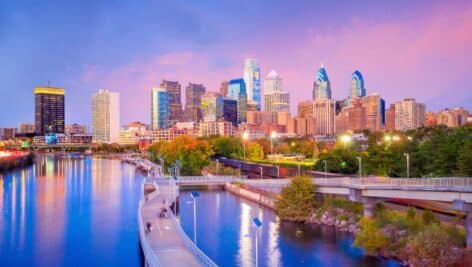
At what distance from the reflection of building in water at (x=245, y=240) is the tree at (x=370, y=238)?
890 centimetres

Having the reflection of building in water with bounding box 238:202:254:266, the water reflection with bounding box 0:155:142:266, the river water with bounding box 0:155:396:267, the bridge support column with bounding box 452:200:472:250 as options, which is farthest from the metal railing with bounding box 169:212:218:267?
the bridge support column with bounding box 452:200:472:250

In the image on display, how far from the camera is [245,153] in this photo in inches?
4754

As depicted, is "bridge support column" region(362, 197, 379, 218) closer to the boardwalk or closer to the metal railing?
the boardwalk

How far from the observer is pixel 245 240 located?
4050 centimetres

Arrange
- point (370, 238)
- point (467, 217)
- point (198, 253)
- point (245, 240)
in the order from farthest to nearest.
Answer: point (245, 240), point (370, 238), point (467, 217), point (198, 253)

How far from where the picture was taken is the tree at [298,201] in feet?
158

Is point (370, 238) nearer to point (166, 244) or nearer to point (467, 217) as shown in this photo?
point (467, 217)

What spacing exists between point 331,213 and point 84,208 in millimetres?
32539

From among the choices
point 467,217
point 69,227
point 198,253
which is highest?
point 467,217

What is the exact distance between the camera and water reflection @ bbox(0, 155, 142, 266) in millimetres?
37031

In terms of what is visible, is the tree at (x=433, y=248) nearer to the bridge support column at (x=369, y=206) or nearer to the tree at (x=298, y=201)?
the bridge support column at (x=369, y=206)

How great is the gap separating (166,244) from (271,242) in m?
10.8

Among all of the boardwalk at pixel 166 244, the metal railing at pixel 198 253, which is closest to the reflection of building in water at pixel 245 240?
the metal railing at pixel 198 253

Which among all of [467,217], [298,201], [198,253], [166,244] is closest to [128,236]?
[166,244]
